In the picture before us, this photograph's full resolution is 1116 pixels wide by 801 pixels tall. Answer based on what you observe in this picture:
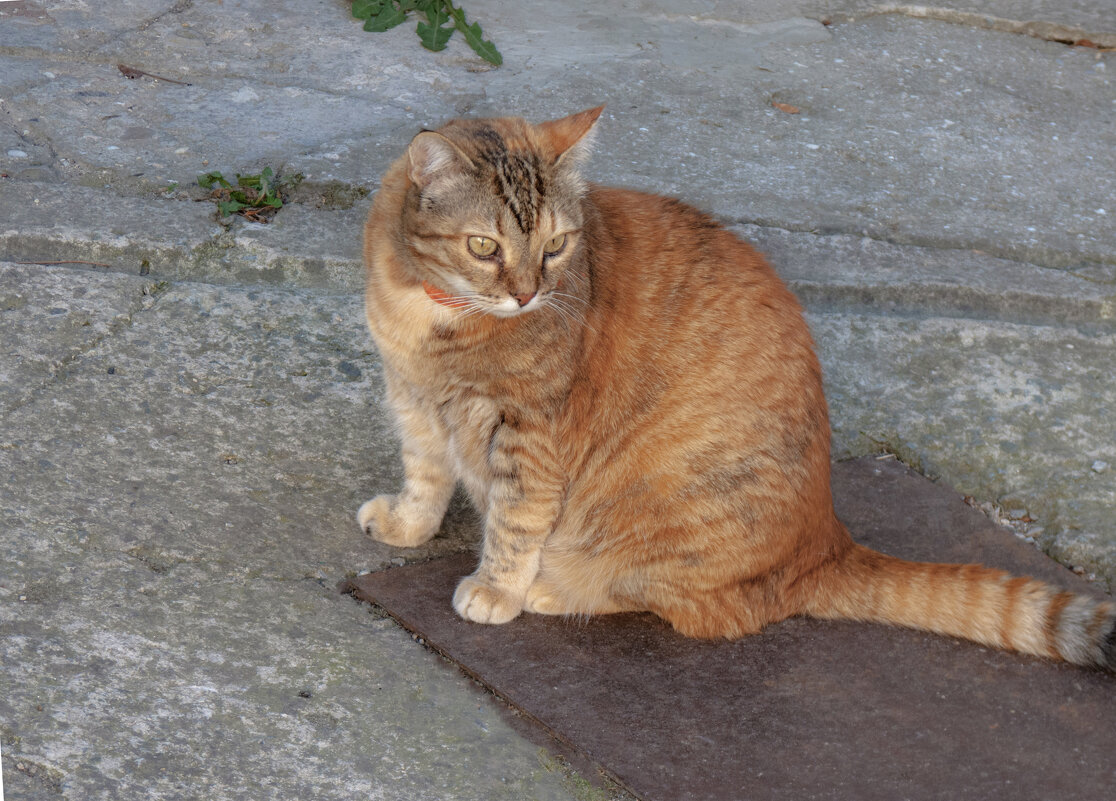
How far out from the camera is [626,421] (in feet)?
8.49

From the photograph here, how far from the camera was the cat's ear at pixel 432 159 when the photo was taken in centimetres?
232

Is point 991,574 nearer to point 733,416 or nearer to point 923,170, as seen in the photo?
point 733,416

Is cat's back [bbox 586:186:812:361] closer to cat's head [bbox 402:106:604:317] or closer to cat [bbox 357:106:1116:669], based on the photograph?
cat [bbox 357:106:1116:669]

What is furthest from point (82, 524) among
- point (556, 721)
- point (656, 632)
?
point (656, 632)

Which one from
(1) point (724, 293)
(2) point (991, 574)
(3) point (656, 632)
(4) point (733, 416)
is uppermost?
(1) point (724, 293)

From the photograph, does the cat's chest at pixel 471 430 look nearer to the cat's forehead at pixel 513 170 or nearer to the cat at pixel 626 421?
the cat at pixel 626 421

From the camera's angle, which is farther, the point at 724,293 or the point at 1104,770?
the point at 724,293

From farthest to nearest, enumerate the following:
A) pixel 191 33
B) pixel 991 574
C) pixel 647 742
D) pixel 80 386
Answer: pixel 191 33, pixel 80 386, pixel 991 574, pixel 647 742

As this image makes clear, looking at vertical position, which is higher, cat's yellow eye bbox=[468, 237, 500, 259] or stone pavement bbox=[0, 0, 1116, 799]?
cat's yellow eye bbox=[468, 237, 500, 259]

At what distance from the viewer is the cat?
2.50 m

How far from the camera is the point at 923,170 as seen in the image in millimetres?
4543

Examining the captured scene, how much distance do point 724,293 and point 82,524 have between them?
5.40ft

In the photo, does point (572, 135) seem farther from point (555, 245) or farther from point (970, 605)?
point (970, 605)

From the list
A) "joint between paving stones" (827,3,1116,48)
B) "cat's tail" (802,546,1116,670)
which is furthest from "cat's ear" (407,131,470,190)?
"joint between paving stones" (827,3,1116,48)
